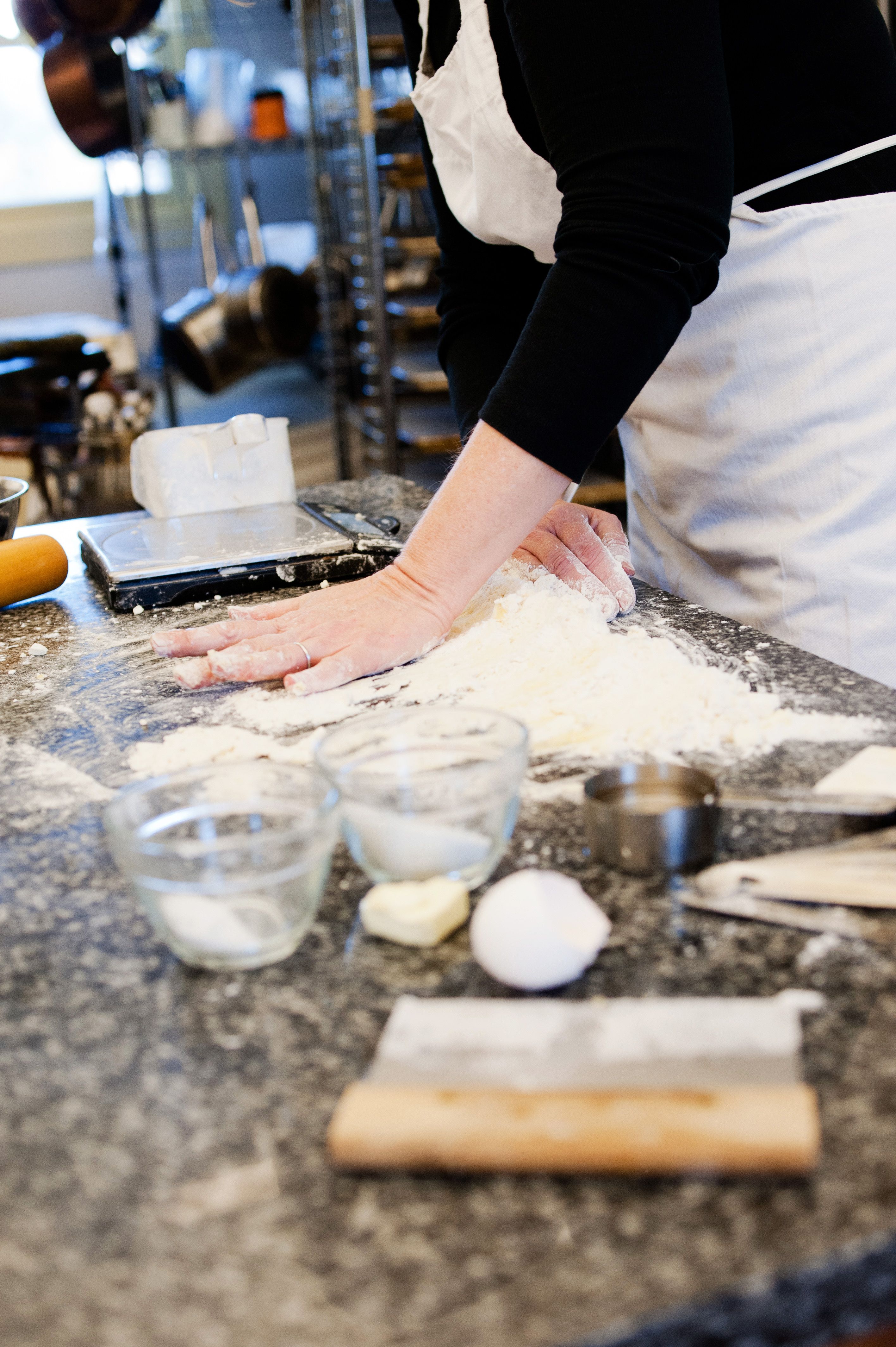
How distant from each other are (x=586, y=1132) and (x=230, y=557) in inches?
32.7

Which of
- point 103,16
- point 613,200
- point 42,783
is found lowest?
point 42,783

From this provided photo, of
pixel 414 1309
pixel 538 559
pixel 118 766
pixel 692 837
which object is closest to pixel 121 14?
pixel 538 559

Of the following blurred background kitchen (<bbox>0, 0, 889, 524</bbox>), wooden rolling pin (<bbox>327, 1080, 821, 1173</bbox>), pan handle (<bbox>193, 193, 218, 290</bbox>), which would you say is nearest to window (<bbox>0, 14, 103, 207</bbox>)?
blurred background kitchen (<bbox>0, 0, 889, 524</bbox>)

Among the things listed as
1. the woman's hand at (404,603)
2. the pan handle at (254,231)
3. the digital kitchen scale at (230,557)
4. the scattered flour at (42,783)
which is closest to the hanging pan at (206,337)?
the pan handle at (254,231)

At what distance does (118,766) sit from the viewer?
75cm

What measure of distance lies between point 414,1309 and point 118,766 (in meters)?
0.49

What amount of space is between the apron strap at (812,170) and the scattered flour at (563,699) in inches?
15.4

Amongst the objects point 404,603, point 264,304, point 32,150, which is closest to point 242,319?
point 264,304

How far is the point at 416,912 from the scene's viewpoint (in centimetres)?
50

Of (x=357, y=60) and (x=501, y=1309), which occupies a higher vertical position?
(x=357, y=60)

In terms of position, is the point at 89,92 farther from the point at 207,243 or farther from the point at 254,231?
the point at 254,231

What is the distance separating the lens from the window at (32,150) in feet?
14.0

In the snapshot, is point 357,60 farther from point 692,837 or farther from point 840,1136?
point 840,1136

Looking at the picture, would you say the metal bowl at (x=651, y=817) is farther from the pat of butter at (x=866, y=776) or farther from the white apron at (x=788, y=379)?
the white apron at (x=788, y=379)
